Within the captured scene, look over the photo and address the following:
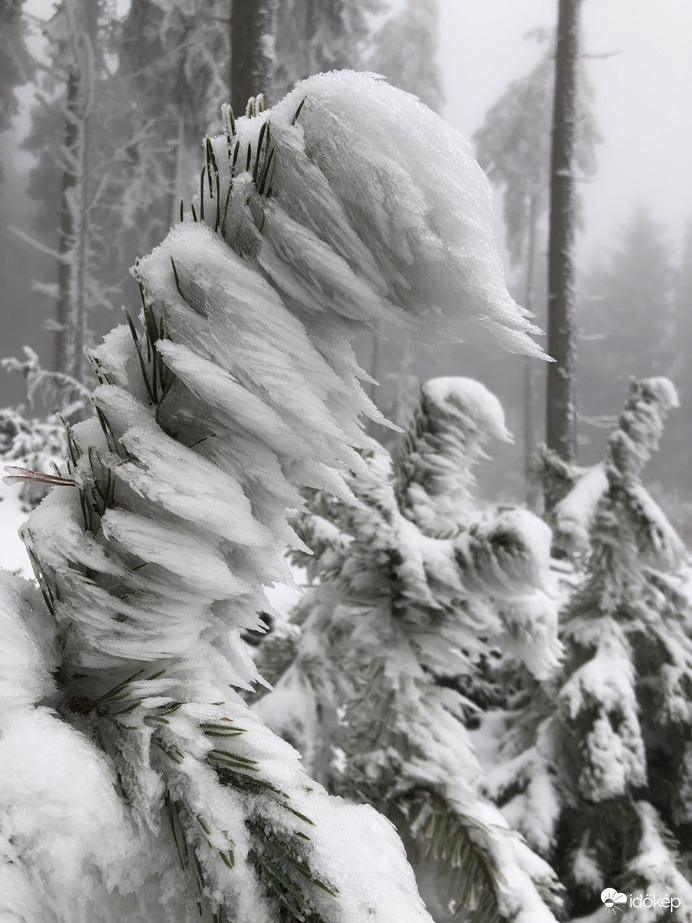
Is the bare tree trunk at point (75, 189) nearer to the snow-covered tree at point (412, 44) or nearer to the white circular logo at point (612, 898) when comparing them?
the white circular logo at point (612, 898)

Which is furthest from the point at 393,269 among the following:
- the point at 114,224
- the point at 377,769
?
the point at 114,224

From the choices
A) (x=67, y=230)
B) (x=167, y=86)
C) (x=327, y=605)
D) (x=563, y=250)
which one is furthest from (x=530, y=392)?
(x=327, y=605)

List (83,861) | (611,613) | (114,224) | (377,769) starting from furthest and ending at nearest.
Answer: (114,224) < (611,613) < (377,769) < (83,861)

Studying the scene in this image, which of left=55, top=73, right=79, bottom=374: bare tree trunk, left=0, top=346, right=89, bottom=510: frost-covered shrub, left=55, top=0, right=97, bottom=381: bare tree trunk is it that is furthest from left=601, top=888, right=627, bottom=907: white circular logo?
left=55, top=73, right=79, bottom=374: bare tree trunk

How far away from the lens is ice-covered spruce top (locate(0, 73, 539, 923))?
1.08ft

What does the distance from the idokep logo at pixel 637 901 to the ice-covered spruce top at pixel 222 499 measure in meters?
1.95

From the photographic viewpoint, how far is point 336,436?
42 cm

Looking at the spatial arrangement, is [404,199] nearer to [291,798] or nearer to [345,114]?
[345,114]

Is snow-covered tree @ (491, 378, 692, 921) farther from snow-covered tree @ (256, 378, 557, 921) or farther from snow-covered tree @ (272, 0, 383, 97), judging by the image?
snow-covered tree @ (272, 0, 383, 97)

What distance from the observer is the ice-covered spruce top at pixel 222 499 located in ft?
1.08

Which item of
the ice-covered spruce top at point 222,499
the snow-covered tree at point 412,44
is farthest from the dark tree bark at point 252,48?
the snow-covered tree at point 412,44

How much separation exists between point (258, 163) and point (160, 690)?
371 millimetres

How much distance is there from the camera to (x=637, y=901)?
1.80m

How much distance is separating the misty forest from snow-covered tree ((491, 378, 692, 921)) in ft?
0.04
